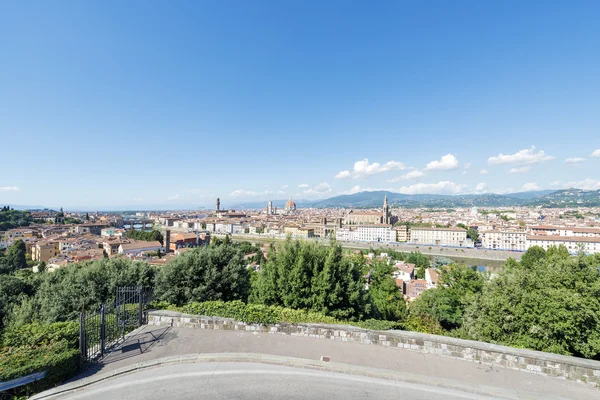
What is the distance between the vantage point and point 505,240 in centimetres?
8006

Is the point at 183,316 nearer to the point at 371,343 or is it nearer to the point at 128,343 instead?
the point at 128,343

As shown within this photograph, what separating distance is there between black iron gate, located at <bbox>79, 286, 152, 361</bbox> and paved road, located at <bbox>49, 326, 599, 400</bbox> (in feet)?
1.19

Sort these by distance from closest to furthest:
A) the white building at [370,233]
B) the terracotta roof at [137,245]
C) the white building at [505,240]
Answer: the terracotta roof at [137,245] → the white building at [505,240] → the white building at [370,233]

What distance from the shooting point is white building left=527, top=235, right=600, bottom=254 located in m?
64.4

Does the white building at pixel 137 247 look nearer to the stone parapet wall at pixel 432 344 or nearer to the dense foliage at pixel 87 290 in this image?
the dense foliage at pixel 87 290

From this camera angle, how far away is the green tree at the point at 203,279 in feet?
36.3

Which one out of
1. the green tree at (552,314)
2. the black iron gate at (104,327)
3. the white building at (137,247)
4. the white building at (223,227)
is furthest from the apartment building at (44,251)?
the green tree at (552,314)

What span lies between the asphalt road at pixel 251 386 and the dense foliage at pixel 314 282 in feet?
11.0

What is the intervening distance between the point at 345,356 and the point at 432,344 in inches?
79.8

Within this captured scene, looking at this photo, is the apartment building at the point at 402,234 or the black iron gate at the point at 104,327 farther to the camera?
the apartment building at the point at 402,234


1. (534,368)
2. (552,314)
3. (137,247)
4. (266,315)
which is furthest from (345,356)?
(137,247)

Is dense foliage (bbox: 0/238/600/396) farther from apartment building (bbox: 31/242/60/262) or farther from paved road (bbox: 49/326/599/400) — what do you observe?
apartment building (bbox: 31/242/60/262)

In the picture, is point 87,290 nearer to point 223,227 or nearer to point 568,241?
point 568,241

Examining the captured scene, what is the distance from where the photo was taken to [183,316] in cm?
809
